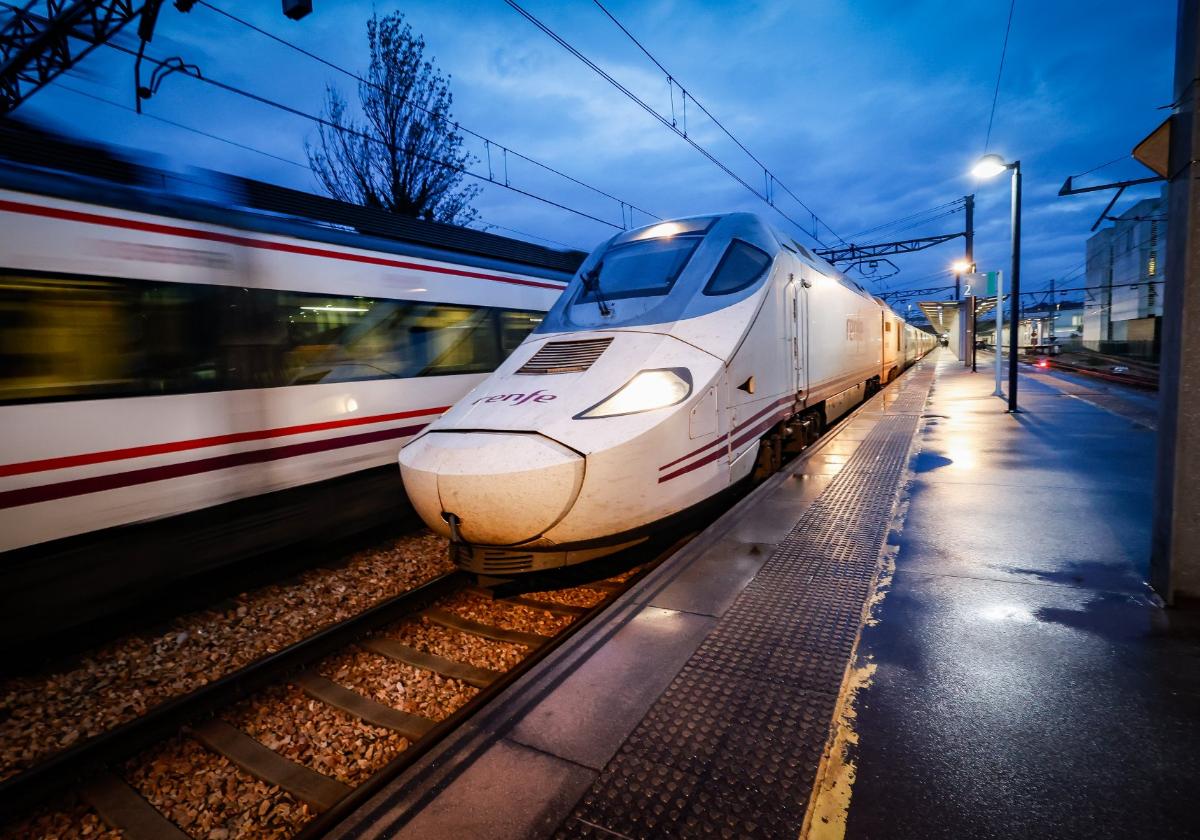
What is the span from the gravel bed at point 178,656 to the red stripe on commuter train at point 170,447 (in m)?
1.28

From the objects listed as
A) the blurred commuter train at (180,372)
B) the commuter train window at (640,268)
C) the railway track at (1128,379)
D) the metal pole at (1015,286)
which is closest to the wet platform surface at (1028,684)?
the commuter train window at (640,268)

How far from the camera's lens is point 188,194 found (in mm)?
4801

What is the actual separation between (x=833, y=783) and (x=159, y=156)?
689 cm

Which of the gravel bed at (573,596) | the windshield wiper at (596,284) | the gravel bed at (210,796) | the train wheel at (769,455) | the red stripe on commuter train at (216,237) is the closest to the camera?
the gravel bed at (210,796)

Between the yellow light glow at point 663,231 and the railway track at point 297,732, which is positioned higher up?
the yellow light glow at point 663,231

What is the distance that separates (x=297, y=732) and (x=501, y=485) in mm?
1661

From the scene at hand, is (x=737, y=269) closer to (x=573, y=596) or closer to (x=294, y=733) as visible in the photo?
(x=573, y=596)

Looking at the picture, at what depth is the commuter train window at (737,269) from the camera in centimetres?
507

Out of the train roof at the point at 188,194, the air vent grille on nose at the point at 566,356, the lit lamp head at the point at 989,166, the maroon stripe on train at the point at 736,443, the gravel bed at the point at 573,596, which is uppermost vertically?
the lit lamp head at the point at 989,166

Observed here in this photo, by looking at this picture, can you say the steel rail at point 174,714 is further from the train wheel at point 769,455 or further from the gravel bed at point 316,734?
the train wheel at point 769,455

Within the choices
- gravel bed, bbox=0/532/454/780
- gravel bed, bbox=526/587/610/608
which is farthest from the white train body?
gravel bed, bbox=526/587/610/608

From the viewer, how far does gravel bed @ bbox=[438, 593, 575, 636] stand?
4105 mm

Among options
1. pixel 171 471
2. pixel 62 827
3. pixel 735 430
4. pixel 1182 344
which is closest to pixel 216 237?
pixel 171 471

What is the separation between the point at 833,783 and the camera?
1994 mm
